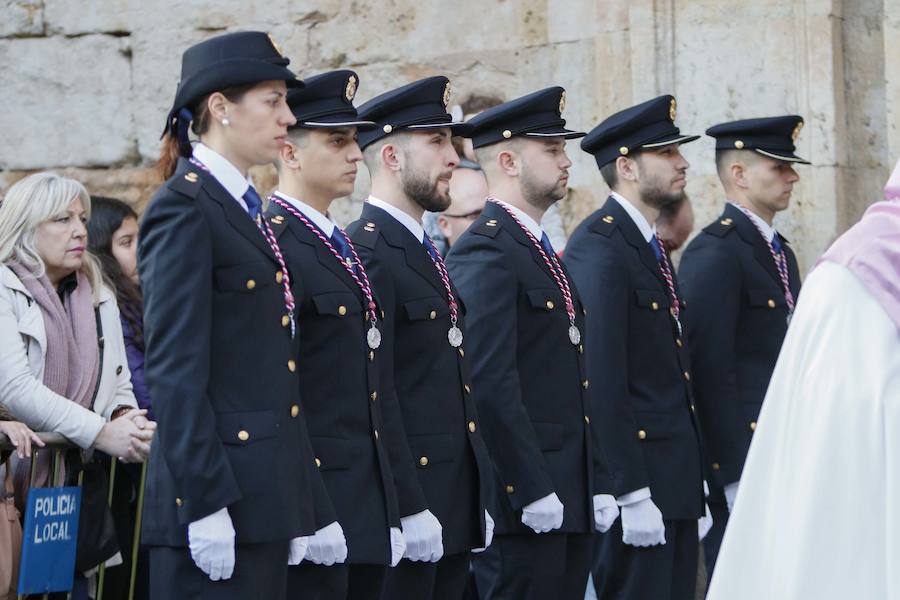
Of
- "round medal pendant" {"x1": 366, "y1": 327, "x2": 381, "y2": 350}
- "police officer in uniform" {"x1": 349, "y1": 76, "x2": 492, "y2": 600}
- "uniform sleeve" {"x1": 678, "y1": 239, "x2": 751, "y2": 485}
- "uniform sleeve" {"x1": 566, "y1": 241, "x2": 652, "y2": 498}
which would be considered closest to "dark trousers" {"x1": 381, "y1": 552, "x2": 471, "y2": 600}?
"police officer in uniform" {"x1": 349, "y1": 76, "x2": 492, "y2": 600}

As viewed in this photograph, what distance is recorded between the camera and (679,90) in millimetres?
6973

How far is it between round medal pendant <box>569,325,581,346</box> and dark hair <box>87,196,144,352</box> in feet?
4.96

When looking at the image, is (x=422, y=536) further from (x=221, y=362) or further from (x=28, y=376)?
(x=28, y=376)

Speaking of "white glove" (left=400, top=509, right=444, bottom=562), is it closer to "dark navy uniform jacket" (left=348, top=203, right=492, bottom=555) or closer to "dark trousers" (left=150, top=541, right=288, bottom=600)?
"dark navy uniform jacket" (left=348, top=203, right=492, bottom=555)

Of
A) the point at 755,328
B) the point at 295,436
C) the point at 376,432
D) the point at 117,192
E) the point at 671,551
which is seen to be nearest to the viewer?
the point at 295,436

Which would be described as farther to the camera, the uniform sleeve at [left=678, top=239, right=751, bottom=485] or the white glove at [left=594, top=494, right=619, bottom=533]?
the uniform sleeve at [left=678, top=239, right=751, bottom=485]

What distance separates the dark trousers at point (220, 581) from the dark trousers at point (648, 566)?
73.1 inches

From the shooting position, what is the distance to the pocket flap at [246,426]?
350cm

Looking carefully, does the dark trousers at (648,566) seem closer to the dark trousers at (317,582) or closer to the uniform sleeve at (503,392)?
the uniform sleeve at (503,392)

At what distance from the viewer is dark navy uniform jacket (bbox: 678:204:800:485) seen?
561 centimetres

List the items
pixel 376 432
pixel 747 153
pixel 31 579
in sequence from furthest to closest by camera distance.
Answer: pixel 747 153, pixel 31 579, pixel 376 432

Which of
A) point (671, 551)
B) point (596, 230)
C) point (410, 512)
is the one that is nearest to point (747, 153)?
point (596, 230)

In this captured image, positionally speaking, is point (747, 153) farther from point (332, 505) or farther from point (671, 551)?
point (332, 505)

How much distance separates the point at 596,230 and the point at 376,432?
5.18 feet
